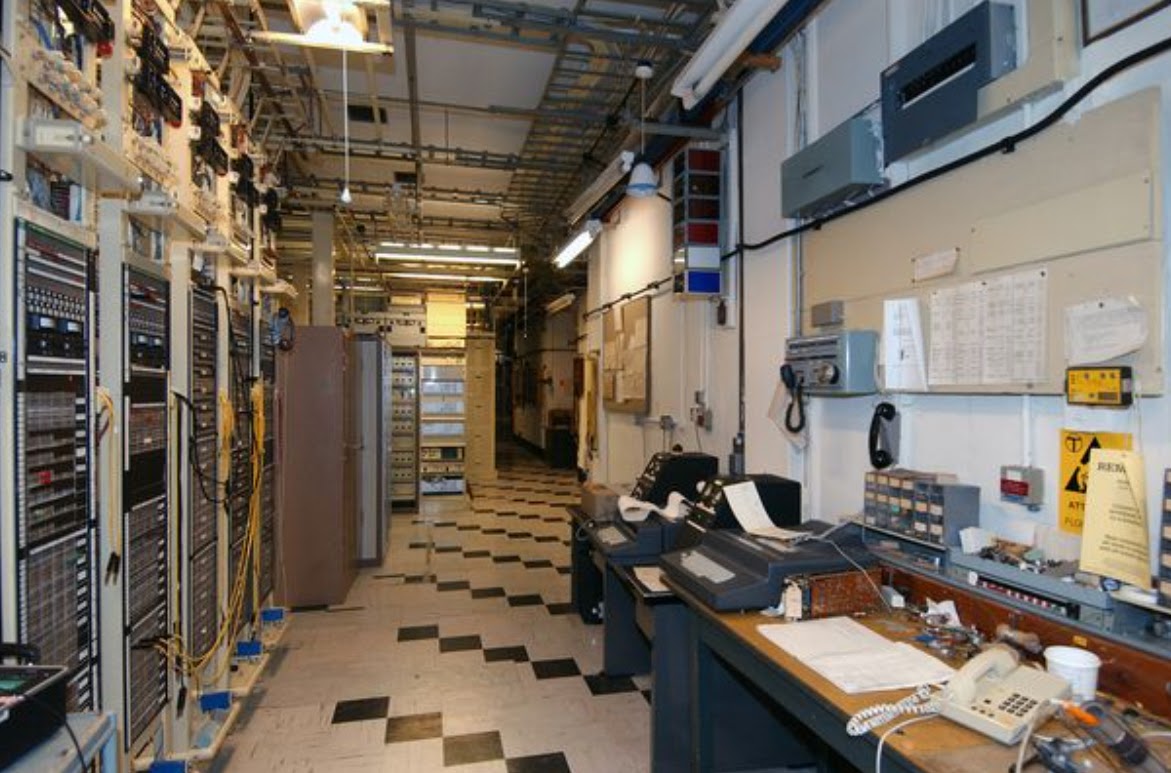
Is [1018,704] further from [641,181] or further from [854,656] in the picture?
[641,181]

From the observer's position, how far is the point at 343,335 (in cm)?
432

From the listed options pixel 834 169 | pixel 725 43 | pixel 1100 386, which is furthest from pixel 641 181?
pixel 1100 386

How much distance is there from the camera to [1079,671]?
53.8 inches

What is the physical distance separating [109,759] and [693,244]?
330cm

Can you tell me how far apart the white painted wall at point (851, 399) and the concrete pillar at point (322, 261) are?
129 inches

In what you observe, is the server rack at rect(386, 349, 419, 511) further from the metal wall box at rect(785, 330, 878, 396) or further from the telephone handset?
the telephone handset

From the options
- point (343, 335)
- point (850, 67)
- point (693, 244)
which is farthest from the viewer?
point (343, 335)

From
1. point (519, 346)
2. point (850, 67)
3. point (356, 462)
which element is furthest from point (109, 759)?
point (519, 346)

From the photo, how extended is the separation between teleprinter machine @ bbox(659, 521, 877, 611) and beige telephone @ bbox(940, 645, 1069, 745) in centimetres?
63

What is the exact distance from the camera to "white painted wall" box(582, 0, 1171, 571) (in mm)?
1603

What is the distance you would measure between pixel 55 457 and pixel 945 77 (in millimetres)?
2700

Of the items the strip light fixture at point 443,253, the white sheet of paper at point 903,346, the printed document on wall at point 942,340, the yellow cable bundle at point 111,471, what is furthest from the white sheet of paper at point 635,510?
the strip light fixture at point 443,253

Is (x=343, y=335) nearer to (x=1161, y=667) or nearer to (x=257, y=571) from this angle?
(x=257, y=571)

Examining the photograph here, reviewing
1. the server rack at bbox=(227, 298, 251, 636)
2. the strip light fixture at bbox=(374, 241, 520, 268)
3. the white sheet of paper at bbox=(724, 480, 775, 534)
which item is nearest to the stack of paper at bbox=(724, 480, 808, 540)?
the white sheet of paper at bbox=(724, 480, 775, 534)
